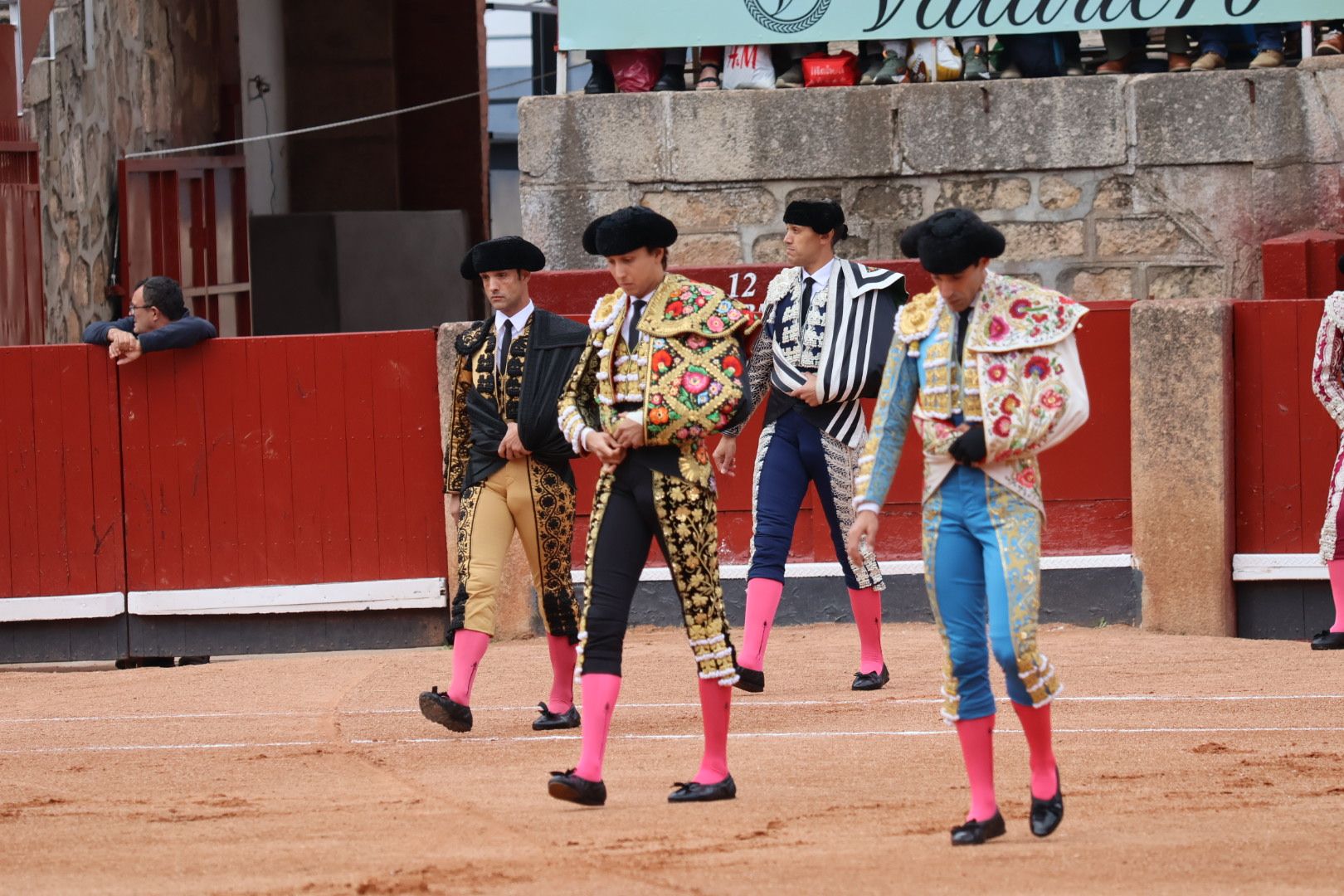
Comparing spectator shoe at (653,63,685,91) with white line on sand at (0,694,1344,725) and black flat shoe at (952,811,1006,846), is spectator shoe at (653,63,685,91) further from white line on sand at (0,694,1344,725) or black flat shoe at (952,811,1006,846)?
black flat shoe at (952,811,1006,846)

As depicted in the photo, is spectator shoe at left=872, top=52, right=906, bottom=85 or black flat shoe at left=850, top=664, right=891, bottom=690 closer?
black flat shoe at left=850, top=664, right=891, bottom=690

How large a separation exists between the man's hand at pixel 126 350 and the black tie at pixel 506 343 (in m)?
3.54

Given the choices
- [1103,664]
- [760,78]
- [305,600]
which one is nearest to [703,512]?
[1103,664]

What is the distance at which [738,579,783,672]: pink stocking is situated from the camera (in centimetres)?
780

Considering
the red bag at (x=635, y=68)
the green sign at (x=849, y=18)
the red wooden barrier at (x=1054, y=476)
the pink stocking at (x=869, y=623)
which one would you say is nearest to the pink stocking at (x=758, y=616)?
the pink stocking at (x=869, y=623)

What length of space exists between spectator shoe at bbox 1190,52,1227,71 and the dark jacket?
17.7 ft

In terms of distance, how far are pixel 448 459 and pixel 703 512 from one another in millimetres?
1659

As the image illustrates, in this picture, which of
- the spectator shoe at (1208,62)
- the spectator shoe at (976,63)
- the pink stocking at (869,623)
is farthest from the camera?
the spectator shoe at (976,63)

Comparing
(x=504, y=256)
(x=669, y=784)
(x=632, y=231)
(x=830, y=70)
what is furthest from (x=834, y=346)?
(x=830, y=70)

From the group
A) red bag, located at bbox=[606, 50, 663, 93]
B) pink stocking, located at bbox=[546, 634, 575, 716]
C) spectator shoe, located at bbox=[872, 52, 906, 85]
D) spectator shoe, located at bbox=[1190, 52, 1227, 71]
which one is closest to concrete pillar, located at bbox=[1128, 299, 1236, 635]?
spectator shoe, located at bbox=[1190, 52, 1227, 71]

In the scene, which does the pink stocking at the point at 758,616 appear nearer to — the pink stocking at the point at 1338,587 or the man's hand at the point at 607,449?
the man's hand at the point at 607,449

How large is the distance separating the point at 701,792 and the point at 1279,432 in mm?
5182

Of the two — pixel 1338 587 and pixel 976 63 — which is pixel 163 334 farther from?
pixel 1338 587

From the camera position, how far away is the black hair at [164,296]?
10.1 metres
